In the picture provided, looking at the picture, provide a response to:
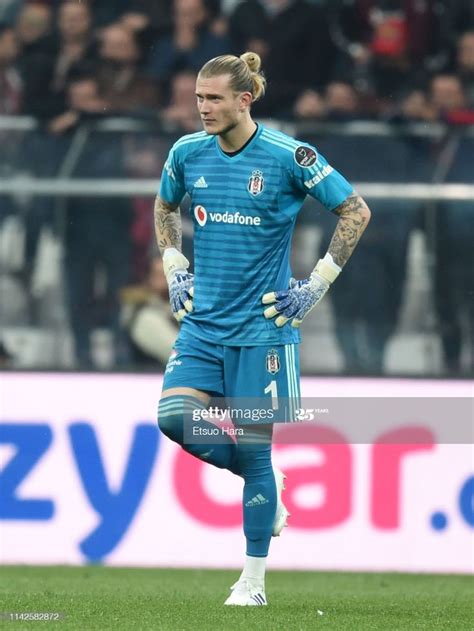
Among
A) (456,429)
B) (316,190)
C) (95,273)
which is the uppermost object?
(316,190)

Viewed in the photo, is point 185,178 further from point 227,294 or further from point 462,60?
point 462,60

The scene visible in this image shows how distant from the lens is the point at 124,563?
1055 cm

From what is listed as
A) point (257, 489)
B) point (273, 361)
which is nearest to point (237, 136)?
point (273, 361)

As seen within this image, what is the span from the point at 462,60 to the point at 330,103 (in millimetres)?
1117

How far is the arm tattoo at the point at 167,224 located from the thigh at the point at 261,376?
752 millimetres

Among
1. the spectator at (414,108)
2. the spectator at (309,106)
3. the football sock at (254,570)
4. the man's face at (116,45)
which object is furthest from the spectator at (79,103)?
the football sock at (254,570)

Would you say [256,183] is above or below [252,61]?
below

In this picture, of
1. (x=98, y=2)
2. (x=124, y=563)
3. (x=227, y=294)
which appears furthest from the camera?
(x=98, y=2)

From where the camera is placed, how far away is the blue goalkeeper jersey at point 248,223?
7.05m

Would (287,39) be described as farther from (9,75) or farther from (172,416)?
(172,416)

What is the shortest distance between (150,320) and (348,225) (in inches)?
154

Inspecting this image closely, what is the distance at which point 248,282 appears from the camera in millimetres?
7066

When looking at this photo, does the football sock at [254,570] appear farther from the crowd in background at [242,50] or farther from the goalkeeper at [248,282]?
the crowd in background at [242,50]

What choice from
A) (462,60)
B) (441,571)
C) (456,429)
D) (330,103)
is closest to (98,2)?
(330,103)
